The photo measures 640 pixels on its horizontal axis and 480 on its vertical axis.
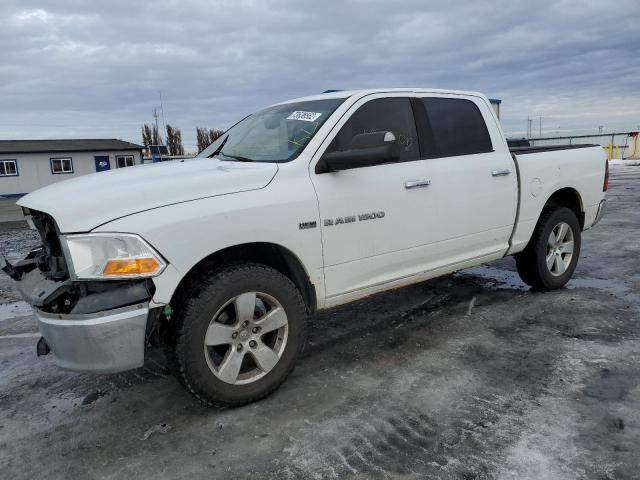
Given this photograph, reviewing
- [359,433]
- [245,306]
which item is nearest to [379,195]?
[245,306]

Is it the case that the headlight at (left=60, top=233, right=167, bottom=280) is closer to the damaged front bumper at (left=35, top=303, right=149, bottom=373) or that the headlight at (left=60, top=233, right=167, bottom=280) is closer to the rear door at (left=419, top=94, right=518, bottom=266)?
the damaged front bumper at (left=35, top=303, right=149, bottom=373)

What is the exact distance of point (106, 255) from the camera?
2.55 m

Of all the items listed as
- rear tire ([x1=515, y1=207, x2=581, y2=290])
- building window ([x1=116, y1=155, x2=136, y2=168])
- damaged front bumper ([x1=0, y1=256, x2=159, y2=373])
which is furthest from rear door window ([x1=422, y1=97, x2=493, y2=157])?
building window ([x1=116, y1=155, x2=136, y2=168])

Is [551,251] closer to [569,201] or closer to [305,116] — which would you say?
[569,201]

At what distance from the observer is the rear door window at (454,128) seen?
4.00 m

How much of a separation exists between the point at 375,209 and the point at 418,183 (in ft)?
1.53

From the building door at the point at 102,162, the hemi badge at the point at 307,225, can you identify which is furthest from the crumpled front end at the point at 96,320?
the building door at the point at 102,162

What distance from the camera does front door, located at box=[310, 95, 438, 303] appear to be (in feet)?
10.8

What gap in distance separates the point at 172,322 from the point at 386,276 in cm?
156

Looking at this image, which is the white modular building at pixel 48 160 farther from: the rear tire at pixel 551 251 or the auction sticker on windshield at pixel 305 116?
the rear tire at pixel 551 251

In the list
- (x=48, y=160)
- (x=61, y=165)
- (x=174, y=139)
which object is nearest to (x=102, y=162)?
(x=61, y=165)

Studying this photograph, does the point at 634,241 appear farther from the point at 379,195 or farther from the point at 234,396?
the point at 234,396

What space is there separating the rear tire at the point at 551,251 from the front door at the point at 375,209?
1.59 metres

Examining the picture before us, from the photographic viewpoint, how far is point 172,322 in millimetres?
2811
